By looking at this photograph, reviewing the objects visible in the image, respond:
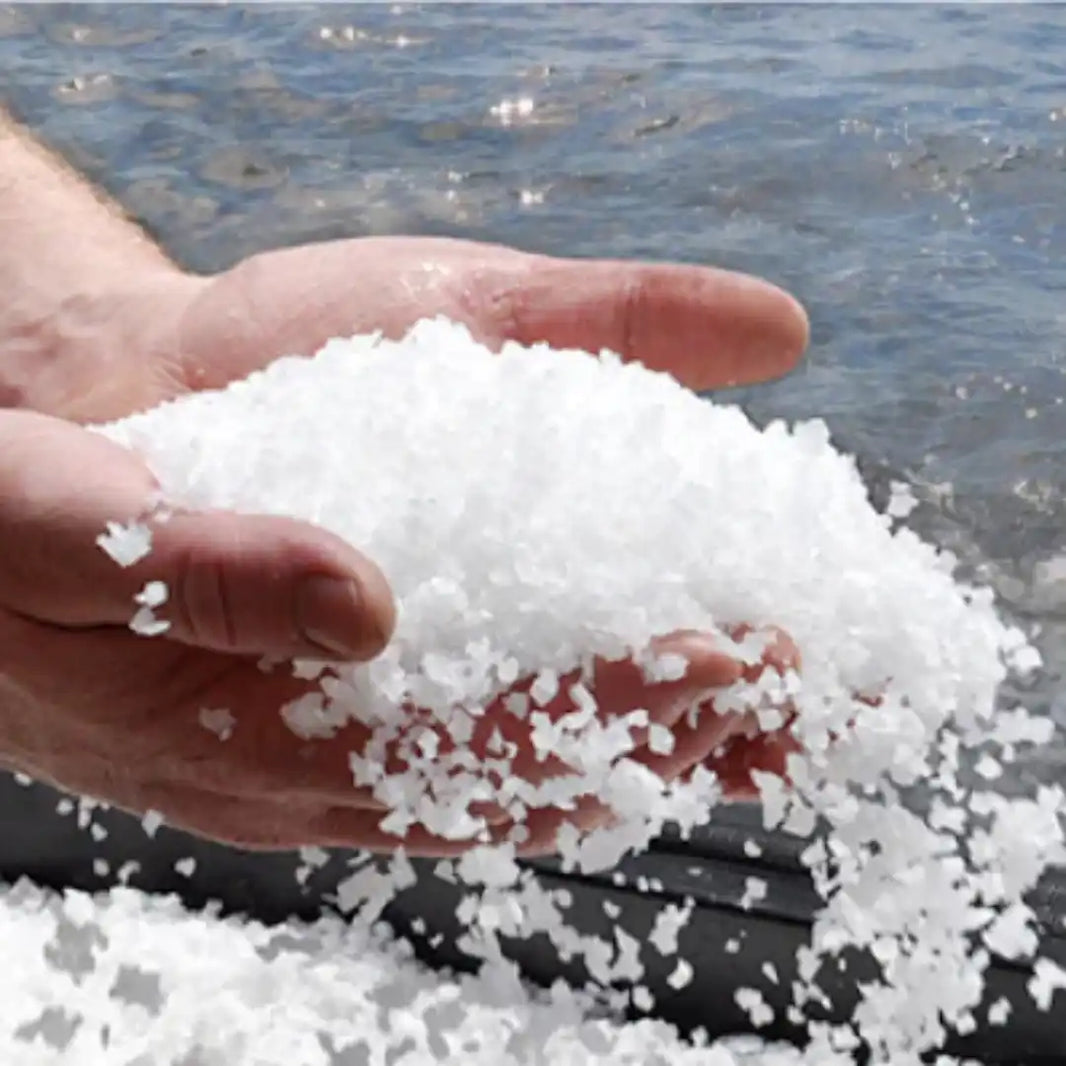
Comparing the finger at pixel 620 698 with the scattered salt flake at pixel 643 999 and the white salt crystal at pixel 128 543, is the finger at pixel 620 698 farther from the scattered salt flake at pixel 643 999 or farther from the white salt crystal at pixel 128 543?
the scattered salt flake at pixel 643 999

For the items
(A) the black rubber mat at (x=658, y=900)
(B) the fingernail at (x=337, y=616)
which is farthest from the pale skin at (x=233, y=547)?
(A) the black rubber mat at (x=658, y=900)

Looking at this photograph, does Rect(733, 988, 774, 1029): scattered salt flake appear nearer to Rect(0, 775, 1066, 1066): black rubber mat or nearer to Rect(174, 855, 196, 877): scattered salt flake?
Rect(0, 775, 1066, 1066): black rubber mat

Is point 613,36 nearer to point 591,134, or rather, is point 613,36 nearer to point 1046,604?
point 591,134

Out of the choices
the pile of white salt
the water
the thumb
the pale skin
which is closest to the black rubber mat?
the pile of white salt

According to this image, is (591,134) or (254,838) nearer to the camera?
(254,838)

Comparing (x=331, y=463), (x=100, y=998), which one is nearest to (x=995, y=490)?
(x=100, y=998)

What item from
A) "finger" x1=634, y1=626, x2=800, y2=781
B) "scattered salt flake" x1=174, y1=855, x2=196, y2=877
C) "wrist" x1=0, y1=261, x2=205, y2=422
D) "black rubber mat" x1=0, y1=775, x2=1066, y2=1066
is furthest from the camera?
"scattered salt flake" x1=174, y1=855, x2=196, y2=877

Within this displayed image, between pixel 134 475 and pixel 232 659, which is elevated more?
pixel 134 475
